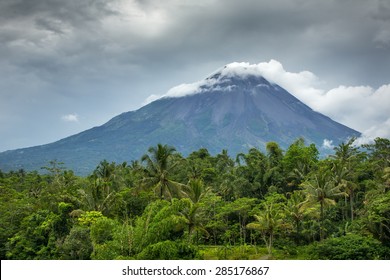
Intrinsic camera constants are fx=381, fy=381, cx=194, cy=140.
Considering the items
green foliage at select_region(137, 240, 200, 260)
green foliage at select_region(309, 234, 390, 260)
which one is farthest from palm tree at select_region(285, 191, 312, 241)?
green foliage at select_region(137, 240, 200, 260)

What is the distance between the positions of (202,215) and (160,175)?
13.5 ft

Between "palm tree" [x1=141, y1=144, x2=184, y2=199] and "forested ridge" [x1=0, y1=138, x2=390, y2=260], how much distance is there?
0.06m

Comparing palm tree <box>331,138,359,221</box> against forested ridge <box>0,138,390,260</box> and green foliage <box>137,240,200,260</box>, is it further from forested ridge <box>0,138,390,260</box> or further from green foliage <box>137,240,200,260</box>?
green foliage <box>137,240,200,260</box>

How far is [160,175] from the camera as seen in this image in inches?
933

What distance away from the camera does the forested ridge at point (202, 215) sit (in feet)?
49.2

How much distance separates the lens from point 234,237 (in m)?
28.2

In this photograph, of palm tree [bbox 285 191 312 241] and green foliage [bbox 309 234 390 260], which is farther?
palm tree [bbox 285 191 312 241]

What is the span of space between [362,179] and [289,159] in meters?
7.12

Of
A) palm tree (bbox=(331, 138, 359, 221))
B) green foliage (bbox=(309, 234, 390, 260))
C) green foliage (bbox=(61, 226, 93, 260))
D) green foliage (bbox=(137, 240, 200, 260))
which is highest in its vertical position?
palm tree (bbox=(331, 138, 359, 221))

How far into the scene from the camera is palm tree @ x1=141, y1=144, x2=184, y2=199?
23656 millimetres

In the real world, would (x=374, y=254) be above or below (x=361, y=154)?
below

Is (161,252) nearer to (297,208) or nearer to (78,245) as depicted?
(78,245)
